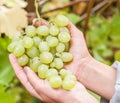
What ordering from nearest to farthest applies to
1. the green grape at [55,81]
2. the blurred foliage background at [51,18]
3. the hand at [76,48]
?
the green grape at [55,81]
the hand at [76,48]
the blurred foliage background at [51,18]

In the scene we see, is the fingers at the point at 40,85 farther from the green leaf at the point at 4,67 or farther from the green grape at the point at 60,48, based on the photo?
the green leaf at the point at 4,67

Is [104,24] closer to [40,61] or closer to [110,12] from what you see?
[110,12]

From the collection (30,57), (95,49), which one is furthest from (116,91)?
(95,49)

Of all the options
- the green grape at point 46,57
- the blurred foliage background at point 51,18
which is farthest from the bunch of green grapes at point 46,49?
the blurred foliage background at point 51,18

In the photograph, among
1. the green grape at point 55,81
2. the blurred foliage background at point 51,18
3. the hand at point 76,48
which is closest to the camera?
the green grape at point 55,81

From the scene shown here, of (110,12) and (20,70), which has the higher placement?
(20,70)

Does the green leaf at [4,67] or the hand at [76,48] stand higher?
the hand at [76,48]

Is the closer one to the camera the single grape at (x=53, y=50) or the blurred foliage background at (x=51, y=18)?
the single grape at (x=53, y=50)
